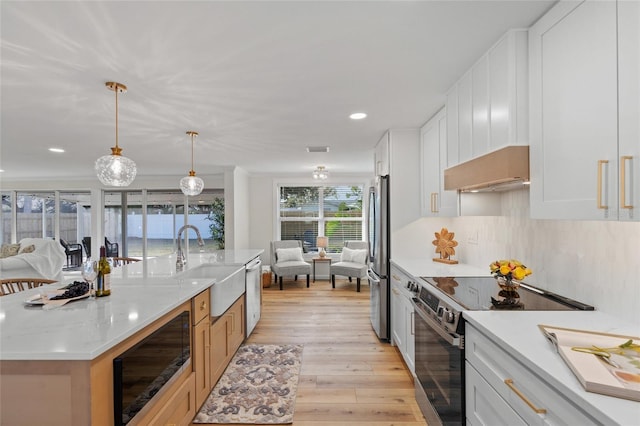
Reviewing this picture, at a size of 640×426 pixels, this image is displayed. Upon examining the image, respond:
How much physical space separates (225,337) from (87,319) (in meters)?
1.45

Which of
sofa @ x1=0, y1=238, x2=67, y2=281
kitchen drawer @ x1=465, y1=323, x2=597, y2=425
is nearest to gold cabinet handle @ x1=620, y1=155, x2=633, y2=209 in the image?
kitchen drawer @ x1=465, y1=323, x2=597, y2=425

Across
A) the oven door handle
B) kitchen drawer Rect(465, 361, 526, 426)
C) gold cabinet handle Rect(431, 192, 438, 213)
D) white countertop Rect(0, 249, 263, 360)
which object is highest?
gold cabinet handle Rect(431, 192, 438, 213)

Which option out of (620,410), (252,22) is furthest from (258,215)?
(620,410)

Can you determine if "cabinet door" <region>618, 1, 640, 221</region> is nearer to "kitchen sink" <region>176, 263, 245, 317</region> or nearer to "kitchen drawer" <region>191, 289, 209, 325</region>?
"kitchen drawer" <region>191, 289, 209, 325</region>

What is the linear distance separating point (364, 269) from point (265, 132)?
344 centimetres

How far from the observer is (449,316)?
64.3 inches

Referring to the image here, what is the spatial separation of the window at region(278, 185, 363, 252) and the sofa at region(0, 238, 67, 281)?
4.06 metres

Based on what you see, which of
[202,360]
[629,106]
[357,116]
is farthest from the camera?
[357,116]

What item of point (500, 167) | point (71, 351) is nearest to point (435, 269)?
point (500, 167)

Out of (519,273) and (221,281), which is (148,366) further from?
(519,273)

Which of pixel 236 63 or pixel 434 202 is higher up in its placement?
pixel 236 63

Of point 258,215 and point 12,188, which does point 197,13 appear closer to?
point 258,215

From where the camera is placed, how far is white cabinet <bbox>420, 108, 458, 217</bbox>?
8.73 feet

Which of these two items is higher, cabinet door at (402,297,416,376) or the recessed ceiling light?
the recessed ceiling light
